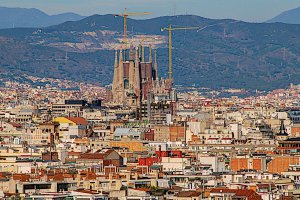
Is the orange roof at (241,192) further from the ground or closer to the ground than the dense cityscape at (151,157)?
further from the ground

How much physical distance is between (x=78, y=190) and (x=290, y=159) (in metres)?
26.9

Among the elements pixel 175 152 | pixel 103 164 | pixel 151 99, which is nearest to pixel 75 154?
pixel 175 152

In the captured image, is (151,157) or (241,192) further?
(151,157)

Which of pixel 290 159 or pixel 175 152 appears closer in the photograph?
pixel 290 159

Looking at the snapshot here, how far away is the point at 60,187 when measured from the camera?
65250 millimetres

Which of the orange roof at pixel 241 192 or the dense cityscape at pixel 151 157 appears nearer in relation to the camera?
the orange roof at pixel 241 192

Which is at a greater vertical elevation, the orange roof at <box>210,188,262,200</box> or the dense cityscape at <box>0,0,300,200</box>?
the orange roof at <box>210,188,262,200</box>

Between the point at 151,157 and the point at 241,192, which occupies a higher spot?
the point at 241,192

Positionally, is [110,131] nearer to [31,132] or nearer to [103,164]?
[31,132]

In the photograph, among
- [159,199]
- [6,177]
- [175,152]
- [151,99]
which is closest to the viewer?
[159,199]

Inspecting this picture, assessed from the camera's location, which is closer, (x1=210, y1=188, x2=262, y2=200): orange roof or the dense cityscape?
(x1=210, y1=188, x2=262, y2=200): orange roof

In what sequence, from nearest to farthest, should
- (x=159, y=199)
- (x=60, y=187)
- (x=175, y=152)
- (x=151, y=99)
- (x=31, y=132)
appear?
(x=159, y=199) < (x=60, y=187) < (x=175, y=152) < (x=31, y=132) < (x=151, y=99)

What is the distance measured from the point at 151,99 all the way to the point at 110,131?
129 feet

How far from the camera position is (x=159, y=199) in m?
60.2
